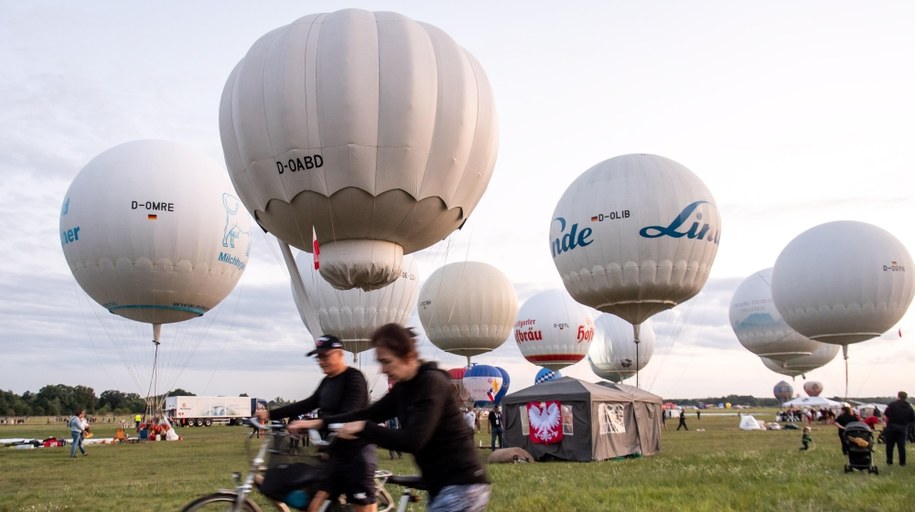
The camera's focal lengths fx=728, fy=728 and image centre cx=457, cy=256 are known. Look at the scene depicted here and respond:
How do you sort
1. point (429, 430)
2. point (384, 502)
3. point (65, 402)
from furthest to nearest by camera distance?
point (65, 402)
point (384, 502)
point (429, 430)

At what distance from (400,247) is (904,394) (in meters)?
11.5

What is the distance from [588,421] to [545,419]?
145 cm

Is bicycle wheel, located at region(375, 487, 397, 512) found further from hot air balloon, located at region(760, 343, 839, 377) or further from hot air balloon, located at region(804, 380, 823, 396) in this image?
hot air balloon, located at region(804, 380, 823, 396)

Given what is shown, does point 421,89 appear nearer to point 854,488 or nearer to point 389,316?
point 854,488

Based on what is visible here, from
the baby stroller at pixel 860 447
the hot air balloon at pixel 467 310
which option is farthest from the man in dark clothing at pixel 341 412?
the hot air balloon at pixel 467 310

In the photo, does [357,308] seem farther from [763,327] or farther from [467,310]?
[763,327]

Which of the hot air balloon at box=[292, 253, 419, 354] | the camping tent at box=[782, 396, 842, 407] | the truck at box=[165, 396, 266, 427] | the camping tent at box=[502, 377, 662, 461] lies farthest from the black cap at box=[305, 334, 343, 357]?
the truck at box=[165, 396, 266, 427]

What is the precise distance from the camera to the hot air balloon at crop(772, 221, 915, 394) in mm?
32188

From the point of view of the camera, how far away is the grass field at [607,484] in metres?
9.52

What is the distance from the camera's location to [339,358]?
5.96 metres

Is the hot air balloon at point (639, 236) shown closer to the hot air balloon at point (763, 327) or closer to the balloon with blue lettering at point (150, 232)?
the balloon with blue lettering at point (150, 232)

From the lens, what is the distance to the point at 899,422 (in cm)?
1523

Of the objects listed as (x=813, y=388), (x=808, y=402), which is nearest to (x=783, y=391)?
(x=813, y=388)

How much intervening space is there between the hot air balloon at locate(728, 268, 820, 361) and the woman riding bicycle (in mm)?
45106
